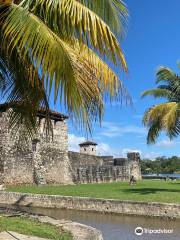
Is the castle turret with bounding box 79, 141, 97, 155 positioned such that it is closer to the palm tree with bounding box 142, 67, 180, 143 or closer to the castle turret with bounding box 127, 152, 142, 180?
the castle turret with bounding box 127, 152, 142, 180

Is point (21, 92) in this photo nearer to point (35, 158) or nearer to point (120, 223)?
point (120, 223)

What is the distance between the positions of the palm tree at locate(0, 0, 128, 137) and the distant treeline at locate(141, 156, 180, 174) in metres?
94.8

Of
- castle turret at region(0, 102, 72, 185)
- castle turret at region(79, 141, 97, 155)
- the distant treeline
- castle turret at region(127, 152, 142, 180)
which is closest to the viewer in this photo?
castle turret at region(0, 102, 72, 185)

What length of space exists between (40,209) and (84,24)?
12034 mm

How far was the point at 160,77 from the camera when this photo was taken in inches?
667

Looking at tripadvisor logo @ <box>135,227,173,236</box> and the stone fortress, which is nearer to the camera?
tripadvisor logo @ <box>135,227,173,236</box>

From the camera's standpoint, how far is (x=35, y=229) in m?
8.25

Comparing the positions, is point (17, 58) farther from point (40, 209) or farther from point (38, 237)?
point (40, 209)

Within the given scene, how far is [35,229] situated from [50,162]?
19860mm

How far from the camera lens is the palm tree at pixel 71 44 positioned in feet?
18.5

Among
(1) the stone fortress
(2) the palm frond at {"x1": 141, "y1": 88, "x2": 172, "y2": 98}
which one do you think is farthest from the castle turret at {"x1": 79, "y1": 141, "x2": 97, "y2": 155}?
(2) the palm frond at {"x1": 141, "y1": 88, "x2": 172, "y2": 98}

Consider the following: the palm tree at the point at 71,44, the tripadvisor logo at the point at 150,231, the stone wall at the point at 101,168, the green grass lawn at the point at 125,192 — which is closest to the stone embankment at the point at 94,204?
the green grass lawn at the point at 125,192

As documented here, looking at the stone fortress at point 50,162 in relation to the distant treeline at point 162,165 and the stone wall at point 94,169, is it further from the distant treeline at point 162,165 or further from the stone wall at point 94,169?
the distant treeline at point 162,165

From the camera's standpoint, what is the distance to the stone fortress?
80.5 feet
